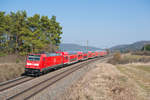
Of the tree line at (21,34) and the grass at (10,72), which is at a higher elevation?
the tree line at (21,34)

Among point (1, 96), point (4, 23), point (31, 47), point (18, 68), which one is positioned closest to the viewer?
point (1, 96)

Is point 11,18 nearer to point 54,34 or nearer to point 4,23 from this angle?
point 4,23

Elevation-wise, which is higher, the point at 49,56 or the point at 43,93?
the point at 49,56

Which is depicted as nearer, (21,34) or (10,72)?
(10,72)

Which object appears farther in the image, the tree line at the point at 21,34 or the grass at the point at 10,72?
the tree line at the point at 21,34

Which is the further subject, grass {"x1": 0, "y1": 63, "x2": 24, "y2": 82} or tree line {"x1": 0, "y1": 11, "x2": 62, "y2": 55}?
tree line {"x1": 0, "y1": 11, "x2": 62, "y2": 55}

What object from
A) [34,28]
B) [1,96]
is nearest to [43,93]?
[1,96]

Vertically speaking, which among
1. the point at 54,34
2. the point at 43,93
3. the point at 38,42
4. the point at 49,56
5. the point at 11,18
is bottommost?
the point at 43,93

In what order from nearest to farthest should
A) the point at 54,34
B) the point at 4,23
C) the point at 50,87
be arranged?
1. the point at 50,87
2. the point at 4,23
3. the point at 54,34

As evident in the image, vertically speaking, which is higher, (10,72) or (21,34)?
(21,34)

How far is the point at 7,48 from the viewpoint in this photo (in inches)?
1417

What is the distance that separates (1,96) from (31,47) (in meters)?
24.5

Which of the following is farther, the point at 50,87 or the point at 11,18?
the point at 11,18

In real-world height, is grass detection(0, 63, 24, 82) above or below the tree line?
below
